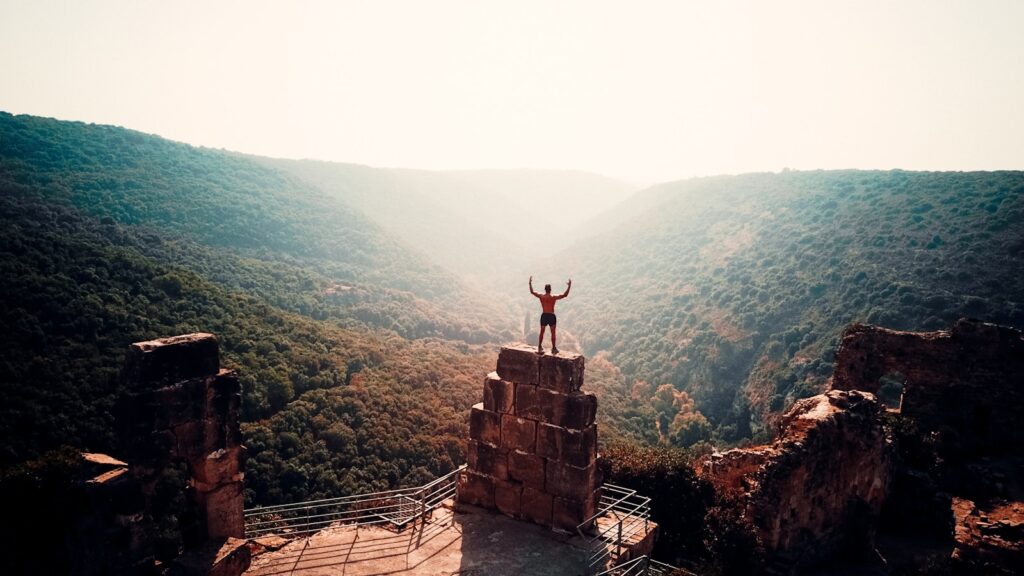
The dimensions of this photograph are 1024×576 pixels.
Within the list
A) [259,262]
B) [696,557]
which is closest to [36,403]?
[696,557]

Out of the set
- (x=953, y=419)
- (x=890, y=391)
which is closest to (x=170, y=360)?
(x=953, y=419)

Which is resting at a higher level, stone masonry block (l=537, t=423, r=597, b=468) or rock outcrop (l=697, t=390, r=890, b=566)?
stone masonry block (l=537, t=423, r=597, b=468)

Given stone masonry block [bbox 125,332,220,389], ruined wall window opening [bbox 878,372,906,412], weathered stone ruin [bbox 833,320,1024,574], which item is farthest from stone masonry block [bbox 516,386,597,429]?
ruined wall window opening [bbox 878,372,906,412]

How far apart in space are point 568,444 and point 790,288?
47748 millimetres

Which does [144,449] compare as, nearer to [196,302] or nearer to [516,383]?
[516,383]

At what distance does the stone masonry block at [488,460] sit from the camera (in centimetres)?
891

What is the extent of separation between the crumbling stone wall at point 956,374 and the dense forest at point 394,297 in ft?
50.9

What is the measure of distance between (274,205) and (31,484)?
258 ft

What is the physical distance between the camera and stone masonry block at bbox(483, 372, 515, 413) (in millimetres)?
8828

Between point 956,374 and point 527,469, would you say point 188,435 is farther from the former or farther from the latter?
point 956,374

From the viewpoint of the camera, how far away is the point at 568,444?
830 cm

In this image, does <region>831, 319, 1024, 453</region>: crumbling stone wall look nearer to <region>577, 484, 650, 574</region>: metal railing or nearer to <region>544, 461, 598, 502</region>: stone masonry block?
<region>577, 484, 650, 574</region>: metal railing

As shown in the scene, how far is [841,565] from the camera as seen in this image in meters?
10.4

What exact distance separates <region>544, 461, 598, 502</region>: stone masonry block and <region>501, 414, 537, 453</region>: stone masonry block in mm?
447
